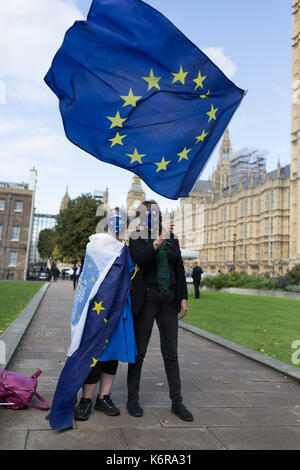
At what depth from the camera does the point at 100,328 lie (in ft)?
12.4

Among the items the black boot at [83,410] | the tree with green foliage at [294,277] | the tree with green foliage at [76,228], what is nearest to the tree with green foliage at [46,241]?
the tree with green foliage at [76,228]

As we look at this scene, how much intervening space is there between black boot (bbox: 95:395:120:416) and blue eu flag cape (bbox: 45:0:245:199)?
2275mm

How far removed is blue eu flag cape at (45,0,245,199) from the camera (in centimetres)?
445

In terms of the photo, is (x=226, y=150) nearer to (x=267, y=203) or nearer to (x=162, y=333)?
(x=267, y=203)

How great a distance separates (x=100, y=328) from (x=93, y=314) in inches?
5.8

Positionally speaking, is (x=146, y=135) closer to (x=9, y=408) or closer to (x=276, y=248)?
(x=9, y=408)

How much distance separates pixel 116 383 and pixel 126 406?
3.80 feet

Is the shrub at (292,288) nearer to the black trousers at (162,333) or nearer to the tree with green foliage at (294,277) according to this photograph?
the tree with green foliage at (294,277)

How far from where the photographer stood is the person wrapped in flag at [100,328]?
370 centimetres

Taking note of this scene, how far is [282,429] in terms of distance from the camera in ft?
12.3

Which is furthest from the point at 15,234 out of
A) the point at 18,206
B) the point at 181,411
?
the point at 181,411

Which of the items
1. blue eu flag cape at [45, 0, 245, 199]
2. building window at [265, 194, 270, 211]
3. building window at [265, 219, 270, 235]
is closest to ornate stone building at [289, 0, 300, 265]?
building window at [265, 219, 270, 235]

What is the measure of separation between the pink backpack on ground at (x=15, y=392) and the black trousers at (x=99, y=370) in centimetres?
57
